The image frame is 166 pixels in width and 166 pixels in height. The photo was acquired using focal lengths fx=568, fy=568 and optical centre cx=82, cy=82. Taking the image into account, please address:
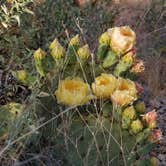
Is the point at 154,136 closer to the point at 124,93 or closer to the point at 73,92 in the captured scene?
the point at 124,93

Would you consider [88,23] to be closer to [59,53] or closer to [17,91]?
[17,91]

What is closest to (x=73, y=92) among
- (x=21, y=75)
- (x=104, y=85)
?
(x=104, y=85)

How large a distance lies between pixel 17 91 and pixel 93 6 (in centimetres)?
112

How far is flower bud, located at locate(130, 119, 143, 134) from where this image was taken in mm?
1760

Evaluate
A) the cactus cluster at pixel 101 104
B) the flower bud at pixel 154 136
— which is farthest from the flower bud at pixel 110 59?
the flower bud at pixel 154 136

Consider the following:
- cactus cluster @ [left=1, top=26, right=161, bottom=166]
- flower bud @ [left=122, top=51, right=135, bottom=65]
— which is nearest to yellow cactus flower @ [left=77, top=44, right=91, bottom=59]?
cactus cluster @ [left=1, top=26, right=161, bottom=166]

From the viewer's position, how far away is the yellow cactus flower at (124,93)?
1753 mm

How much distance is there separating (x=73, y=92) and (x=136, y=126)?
223 millimetres

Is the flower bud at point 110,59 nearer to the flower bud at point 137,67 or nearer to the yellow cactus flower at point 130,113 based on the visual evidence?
the flower bud at point 137,67

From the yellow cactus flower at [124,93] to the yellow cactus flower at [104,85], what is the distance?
0.06 ft

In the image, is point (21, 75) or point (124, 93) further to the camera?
point (21, 75)

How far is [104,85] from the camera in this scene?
70.4 inches

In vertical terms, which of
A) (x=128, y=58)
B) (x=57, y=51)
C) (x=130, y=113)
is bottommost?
(x=130, y=113)

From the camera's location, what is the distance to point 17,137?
178cm
